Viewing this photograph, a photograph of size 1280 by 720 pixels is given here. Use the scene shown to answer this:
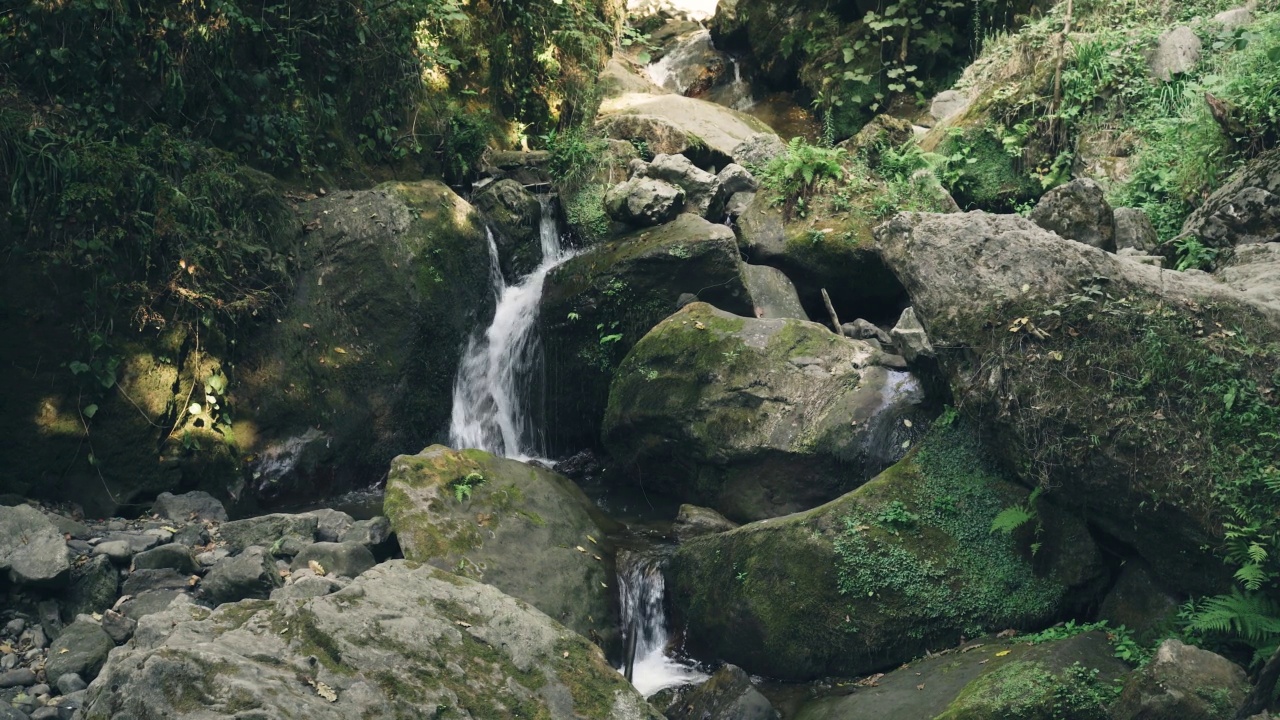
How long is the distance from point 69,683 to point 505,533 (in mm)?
3059

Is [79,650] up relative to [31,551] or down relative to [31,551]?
down

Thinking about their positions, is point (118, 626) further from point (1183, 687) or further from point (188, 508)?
point (1183, 687)

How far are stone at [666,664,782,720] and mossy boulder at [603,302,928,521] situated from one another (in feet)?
6.98

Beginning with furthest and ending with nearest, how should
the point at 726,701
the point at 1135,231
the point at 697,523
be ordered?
the point at 1135,231 < the point at 697,523 < the point at 726,701

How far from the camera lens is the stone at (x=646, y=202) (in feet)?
36.4

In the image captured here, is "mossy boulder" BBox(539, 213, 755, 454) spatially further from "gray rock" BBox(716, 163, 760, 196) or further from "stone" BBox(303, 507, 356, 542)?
"stone" BBox(303, 507, 356, 542)

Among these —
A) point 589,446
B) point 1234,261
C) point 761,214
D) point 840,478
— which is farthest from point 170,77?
point 1234,261

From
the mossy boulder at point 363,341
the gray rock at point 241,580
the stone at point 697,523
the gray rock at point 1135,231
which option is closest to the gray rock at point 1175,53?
the gray rock at point 1135,231

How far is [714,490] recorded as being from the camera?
348 inches

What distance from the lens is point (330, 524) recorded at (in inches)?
312

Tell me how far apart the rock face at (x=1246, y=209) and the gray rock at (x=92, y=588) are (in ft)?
29.4

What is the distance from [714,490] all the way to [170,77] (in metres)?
6.58

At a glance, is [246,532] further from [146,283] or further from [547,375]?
[547,375]

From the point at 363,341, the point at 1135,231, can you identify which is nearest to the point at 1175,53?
the point at 1135,231
